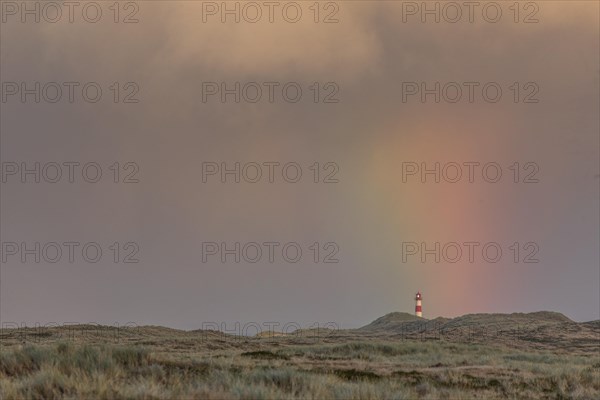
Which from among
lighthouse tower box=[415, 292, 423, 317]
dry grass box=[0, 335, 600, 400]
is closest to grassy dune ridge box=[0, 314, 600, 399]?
dry grass box=[0, 335, 600, 400]

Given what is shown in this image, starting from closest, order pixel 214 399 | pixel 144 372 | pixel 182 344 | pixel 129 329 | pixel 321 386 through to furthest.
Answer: pixel 214 399, pixel 321 386, pixel 144 372, pixel 182 344, pixel 129 329

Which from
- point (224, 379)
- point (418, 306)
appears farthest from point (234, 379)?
point (418, 306)

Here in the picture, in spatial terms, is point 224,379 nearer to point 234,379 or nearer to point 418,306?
point 234,379

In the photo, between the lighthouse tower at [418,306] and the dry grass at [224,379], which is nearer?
the dry grass at [224,379]

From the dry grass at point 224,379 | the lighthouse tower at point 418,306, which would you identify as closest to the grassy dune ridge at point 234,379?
the dry grass at point 224,379

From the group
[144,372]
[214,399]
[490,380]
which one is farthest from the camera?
[490,380]

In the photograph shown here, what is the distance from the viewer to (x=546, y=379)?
19.6 metres

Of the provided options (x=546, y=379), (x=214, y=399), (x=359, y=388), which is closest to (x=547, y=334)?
(x=546, y=379)

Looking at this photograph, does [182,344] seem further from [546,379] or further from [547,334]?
[547,334]

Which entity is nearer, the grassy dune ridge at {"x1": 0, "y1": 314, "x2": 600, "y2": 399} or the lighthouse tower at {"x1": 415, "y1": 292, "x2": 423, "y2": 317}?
the grassy dune ridge at {"x1": 0, "y1": 314, "x2": 600, "y2": 399}

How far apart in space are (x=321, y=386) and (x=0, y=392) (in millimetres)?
5986

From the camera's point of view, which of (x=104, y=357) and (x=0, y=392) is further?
(x=104, y=357)

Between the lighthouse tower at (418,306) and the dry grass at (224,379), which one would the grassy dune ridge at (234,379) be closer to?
the dry grass at (224,379)

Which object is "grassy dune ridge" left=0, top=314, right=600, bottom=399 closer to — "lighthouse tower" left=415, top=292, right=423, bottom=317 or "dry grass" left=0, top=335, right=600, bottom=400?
"dry grass" left=0, top=335, right=600, bottom=400
